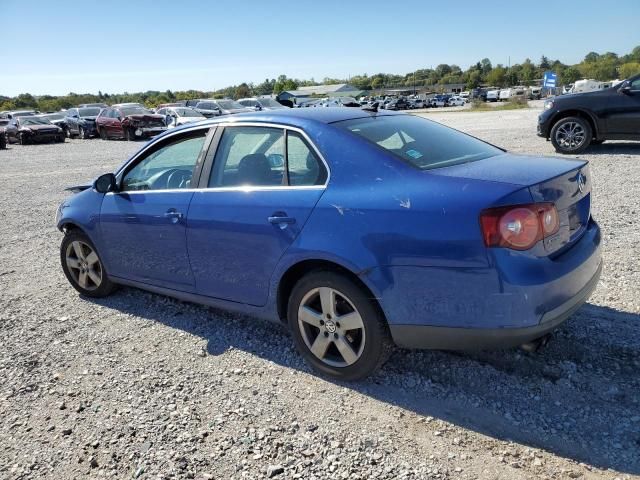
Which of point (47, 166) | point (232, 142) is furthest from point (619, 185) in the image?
point (47, 166)

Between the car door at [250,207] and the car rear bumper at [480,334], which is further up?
the car door at [250,207]

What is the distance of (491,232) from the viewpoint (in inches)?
102

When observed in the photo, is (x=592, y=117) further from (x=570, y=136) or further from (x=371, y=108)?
(x=371, y=108)

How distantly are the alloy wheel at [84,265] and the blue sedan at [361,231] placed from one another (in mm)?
695

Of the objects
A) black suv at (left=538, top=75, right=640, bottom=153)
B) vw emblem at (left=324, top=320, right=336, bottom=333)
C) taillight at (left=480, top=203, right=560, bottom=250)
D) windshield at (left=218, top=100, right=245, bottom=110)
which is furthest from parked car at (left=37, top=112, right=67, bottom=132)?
taillight at (left=480, top=203, right=560, bottom=250)

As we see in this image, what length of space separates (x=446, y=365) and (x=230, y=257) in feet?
5.27

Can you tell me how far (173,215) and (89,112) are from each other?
30.2 m

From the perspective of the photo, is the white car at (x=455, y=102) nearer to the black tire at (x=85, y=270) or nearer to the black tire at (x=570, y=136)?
the black tire at (x=570, y=136)

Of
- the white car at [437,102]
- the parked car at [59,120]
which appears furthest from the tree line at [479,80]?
the parked car at [59,120]

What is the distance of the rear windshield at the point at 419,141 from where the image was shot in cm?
319

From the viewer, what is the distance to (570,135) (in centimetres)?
1120

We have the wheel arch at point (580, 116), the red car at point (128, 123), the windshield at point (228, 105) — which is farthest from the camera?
the windshield at point (228, 105)

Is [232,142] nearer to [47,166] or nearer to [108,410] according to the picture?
[108,410]

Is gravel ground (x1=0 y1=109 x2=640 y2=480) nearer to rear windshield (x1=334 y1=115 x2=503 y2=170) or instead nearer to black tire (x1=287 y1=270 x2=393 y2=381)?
black tire (x1=287 y1=270 x2=393 y2=381)
